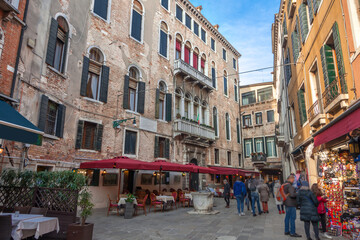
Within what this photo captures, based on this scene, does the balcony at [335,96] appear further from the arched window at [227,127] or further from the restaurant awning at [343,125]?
the arched window at [227,127]

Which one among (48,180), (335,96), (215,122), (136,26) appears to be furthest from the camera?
(215,122)

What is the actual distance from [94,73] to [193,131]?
8708 millimetres

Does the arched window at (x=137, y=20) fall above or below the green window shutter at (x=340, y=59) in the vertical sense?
above

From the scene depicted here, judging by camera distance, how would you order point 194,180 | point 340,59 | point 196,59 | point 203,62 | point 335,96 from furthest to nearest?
point 203,62 → point 196,59 → point 194,180 → point 335,96 → point 340,59

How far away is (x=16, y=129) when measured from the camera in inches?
195

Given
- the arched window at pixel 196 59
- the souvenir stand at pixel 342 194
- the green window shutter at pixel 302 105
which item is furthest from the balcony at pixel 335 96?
the arched window at pixel 196 59

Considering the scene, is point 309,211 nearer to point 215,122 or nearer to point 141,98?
point 141,98

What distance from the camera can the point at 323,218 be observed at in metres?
6.28

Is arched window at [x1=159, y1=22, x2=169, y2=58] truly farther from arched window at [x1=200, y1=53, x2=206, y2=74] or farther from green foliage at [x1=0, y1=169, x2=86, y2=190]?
green foliage at [x1=0, y1=169, x2=86, y2=190]

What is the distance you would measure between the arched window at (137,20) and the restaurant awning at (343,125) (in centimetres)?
1234

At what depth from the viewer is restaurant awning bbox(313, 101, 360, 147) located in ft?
15.9

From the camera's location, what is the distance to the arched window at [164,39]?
706 inches

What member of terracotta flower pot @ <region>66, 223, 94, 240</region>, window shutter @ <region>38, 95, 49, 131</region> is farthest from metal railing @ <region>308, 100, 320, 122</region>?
window shutter @ <region>38, 95, 49, 131</region>

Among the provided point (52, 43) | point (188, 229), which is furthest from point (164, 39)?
point (188, 229)
